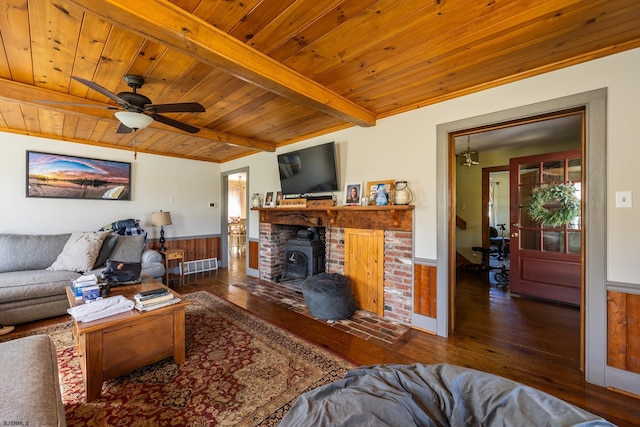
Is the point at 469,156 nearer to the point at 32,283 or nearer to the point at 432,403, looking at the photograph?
the point at 432,403

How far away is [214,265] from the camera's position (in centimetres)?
552

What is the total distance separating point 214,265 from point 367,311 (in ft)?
12.0

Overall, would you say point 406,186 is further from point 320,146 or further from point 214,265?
point 214,265

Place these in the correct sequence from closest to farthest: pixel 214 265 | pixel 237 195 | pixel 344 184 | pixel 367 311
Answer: pixel 367 311, pixel 344 184, pixel 214 265, pixel 237 195

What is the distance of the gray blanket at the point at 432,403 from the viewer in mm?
856

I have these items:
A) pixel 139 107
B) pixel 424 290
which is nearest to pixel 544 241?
pixel 424 290

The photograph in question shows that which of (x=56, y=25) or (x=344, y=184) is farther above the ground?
(x=56, y=25)

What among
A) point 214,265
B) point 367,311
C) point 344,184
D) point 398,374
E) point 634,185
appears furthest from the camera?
point 214,265

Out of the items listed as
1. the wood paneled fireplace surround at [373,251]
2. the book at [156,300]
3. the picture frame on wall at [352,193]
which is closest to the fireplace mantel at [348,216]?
the wood paneled fireplace surround at [373,251]

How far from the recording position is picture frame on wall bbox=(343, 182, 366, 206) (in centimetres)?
329

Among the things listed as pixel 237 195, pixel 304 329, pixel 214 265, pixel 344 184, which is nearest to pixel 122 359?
pixel 304 329

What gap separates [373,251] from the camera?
3.13 metres

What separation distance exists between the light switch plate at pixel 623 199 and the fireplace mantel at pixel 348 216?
147 cm

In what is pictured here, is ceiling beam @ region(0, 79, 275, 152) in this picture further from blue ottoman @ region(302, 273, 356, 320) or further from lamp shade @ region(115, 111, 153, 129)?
blue ottoman @ region(302, 273, 356, 320)
